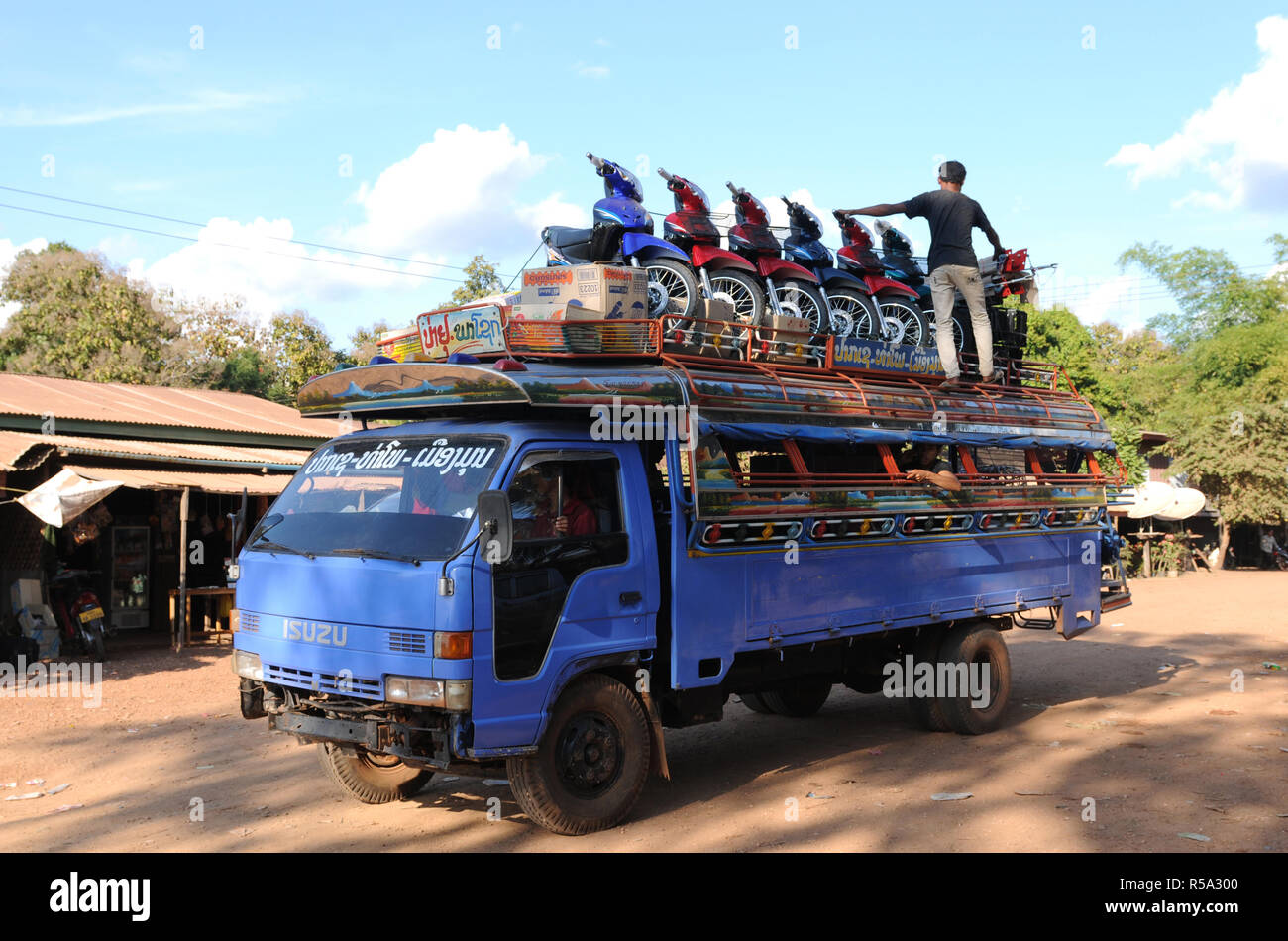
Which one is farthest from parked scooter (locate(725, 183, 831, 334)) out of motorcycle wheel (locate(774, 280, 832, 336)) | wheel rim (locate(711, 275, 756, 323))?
wheel rim (locate(711, 275, 756, 323))

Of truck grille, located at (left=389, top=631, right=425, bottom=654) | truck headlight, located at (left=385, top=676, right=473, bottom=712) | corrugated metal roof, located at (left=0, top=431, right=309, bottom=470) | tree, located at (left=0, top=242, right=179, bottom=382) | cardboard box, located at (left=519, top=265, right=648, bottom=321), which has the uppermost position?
tree, located at (left=0, top=242, right=179, bottom=382)

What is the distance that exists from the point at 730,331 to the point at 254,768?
4816 mm

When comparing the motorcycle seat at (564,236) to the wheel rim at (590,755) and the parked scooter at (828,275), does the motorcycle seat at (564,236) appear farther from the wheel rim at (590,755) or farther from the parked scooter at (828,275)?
the wheel rim at (590,755)

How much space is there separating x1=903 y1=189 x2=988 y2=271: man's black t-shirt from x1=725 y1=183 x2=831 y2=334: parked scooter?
4.03 ft

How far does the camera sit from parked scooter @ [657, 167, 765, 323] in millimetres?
9414

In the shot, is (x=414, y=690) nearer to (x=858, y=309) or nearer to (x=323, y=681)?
(x=323, y=681)

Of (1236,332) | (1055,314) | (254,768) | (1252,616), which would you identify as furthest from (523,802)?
(1236,332)

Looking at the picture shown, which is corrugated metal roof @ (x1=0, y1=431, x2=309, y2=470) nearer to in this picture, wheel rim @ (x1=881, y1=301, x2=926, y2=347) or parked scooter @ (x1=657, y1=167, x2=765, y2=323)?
parked scooter @ (x1=657, y1=167, x2=765, y2=323)

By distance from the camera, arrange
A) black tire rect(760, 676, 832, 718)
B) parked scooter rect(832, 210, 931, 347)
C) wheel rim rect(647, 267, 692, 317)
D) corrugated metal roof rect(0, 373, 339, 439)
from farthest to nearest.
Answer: corrugated metal roof rect(0, 373, 339, 439) → parked scooter rect(832, 210, 931, 347) → black tire rect(760, 676, 832, 718) → wheel rim rect(647, 267, 692, 317)

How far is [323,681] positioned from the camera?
18.3ft

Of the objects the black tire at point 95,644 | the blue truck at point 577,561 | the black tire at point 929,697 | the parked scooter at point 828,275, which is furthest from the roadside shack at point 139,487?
the black tire at point 929,697

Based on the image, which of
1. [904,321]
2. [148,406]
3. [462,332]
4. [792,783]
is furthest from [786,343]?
[148,406]

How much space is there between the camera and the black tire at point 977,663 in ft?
28.4

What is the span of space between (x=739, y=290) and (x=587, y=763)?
4.97 m
